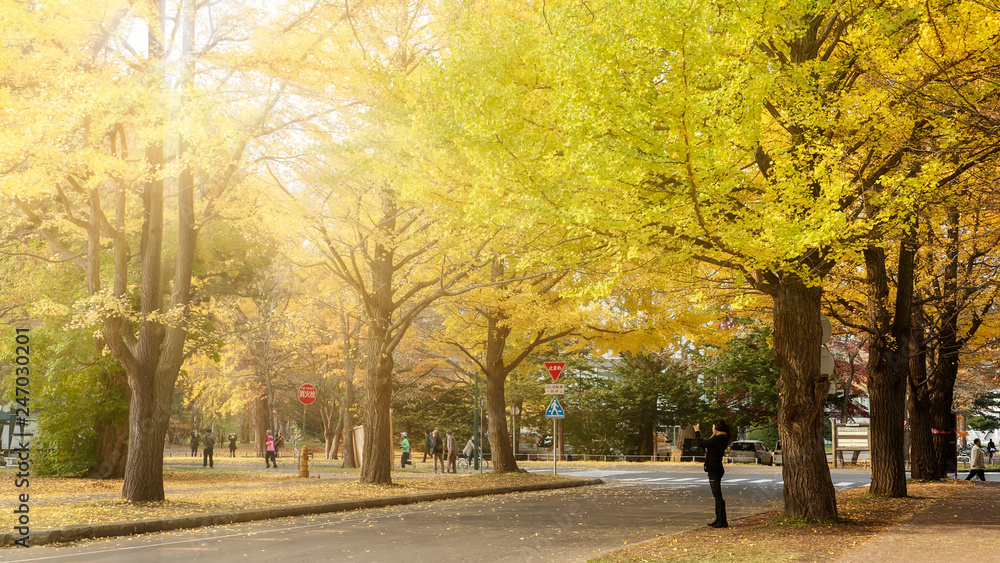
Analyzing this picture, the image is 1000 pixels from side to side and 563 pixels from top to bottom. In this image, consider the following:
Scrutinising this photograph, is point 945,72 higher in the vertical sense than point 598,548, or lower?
higher

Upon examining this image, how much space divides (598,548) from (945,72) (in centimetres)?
737

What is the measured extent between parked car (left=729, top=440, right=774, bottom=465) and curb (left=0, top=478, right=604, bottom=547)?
92.8 feet

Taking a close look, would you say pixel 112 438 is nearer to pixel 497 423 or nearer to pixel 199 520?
pixel 497 423

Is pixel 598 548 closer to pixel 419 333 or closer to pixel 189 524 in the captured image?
pixel 189 524

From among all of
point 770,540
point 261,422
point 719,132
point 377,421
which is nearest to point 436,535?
point 770,540

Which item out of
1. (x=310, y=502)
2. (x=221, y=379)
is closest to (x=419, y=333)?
(x=221, y=379)

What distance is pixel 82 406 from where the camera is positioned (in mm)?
25031

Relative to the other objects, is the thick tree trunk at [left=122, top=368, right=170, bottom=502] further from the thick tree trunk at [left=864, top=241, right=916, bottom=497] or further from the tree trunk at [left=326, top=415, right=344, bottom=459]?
the tree trunk at [left=326, top=415, right=344, bottom=459]

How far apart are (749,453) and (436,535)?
3620 centimetres

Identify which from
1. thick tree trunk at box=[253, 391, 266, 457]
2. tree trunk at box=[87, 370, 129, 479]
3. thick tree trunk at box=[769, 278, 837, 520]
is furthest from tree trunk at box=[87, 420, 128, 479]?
thick tree trunk at box=[253, 391, 266, 457]

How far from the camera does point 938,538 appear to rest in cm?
998

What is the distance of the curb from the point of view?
1070 cm

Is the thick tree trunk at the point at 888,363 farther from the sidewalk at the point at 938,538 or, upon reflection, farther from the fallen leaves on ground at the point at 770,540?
the fallen leaves on ground at the point at 770,540

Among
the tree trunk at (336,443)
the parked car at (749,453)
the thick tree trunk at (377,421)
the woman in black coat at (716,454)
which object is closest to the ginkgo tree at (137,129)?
the thick tree trunk at (377,421)
